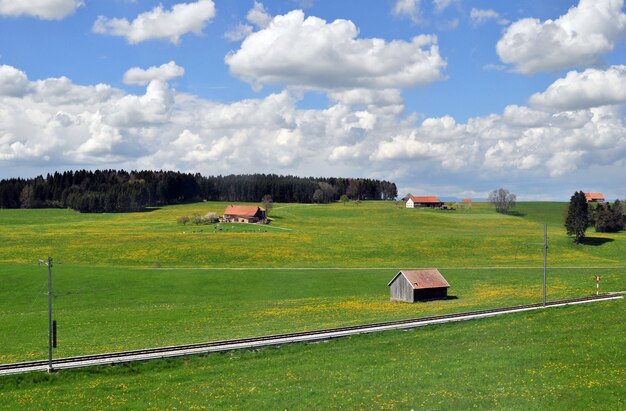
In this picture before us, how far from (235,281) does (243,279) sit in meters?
1.46

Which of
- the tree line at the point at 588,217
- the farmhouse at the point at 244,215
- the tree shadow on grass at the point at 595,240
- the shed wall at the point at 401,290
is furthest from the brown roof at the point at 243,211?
the shed wall at the point at 401,290

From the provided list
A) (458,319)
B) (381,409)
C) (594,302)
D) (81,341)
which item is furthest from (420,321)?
(81,341)

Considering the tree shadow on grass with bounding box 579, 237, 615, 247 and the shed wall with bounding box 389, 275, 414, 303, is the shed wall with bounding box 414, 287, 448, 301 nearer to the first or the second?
the shed wall with bounding box 389, 275, 414, 303

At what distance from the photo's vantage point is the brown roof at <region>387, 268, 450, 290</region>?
6250 cm

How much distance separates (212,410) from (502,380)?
13.5m

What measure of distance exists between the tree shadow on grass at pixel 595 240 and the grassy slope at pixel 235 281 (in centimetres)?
198

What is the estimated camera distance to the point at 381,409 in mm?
23641

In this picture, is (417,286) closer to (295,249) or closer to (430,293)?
(430,293)

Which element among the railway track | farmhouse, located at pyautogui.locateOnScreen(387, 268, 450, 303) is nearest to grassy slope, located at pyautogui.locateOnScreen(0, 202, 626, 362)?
farmhouse, located at pyautogui.locateOnScreen(387, 268, 450, 303)

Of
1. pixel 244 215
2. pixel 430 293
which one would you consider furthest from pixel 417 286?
pixel 244 215

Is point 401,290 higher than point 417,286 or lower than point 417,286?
lower

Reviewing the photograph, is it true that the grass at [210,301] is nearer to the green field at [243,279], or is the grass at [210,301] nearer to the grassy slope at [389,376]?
the green field at [243,279]

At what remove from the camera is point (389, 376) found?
29.0 m

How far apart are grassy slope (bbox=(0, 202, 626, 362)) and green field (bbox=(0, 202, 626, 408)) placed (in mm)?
187
